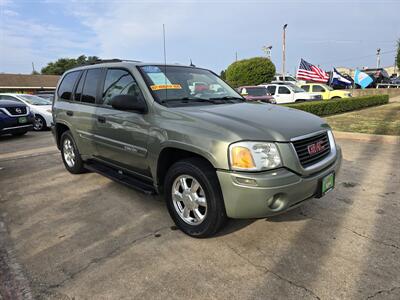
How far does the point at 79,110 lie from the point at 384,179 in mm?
4804

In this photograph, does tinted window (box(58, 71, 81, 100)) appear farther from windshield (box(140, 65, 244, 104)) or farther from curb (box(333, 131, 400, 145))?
curb (box(333, 131, 400, 145))

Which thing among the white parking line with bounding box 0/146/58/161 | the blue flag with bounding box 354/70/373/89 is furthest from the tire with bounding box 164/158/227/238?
the blue flag with bounding box 354/70/373/89

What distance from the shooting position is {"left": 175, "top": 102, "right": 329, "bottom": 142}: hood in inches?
112

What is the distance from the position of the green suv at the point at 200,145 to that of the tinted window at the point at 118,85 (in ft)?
0.04

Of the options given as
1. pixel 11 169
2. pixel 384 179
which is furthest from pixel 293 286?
pixel 11 169

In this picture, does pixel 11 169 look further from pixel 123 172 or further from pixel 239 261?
pixel 239 261

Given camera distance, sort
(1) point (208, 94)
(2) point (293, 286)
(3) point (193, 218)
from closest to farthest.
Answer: (2) point (293, 286) < (3) point (193, 218) < (1) point (208, 94)

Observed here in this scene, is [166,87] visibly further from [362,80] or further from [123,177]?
[362,80]

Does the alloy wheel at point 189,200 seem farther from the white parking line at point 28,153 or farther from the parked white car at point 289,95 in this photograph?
the parked white car at point 289,95

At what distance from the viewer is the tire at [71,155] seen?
5.33 m

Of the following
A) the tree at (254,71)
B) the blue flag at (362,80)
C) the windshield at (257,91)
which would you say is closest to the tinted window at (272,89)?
the windshield at (257,91)

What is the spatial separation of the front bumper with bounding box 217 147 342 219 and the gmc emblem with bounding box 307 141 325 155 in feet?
0.97

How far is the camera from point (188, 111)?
131 inches

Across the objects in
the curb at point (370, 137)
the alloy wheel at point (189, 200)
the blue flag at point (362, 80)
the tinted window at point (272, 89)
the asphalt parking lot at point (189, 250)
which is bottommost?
the asphalt parking lot at point (189, 250)
